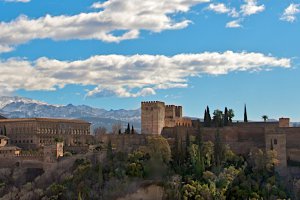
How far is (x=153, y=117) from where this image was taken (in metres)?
77.3

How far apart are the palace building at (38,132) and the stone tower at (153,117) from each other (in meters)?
10.7

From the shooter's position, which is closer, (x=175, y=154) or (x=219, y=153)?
(x=219, y=153)

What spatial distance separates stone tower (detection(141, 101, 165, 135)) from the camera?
76.6 metres

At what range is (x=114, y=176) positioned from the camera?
6059cm

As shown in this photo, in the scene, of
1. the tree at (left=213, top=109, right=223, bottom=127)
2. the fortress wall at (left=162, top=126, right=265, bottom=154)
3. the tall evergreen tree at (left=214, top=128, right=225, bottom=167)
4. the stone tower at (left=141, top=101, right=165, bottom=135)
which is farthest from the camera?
the stone tower at (left=141, top=101, right=165, bottom=135)

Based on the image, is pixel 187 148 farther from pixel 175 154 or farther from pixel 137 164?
pixel 137 164

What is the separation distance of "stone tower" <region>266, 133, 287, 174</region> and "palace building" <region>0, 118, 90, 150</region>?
29.6 m

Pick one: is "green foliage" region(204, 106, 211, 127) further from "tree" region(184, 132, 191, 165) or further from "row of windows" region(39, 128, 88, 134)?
"row of windows" region(39, 128, 88, 134)

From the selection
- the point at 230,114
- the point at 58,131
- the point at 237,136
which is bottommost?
the point at 237,136

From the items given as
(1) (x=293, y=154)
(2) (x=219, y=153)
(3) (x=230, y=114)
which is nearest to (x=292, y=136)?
(1) (x=293, y=154)

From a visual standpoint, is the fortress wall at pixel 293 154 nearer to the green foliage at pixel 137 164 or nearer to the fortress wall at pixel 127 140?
the green foliage at pixel 137 164

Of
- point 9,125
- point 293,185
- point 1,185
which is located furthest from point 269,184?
point 9,125

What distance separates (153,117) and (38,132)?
19894 millimetres

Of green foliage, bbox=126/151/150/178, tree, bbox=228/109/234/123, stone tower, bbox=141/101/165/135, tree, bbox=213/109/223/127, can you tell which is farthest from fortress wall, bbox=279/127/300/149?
stone tower, bbox=141/101/165/135
